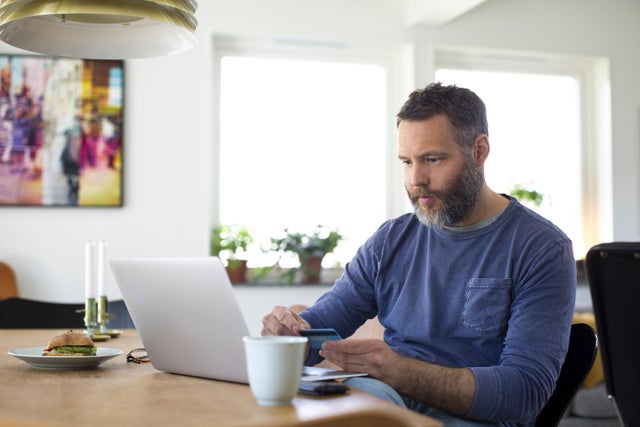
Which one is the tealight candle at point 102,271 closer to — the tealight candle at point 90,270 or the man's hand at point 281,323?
the tealight candle at point 90,270

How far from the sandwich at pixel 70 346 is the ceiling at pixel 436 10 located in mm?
3341

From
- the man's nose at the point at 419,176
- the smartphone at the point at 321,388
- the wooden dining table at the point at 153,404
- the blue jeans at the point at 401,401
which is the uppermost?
the man's nose at the point at 419,176

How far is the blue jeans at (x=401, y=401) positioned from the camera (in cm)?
147

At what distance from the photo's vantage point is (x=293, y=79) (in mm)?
4961

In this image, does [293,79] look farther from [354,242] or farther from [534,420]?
[534,420]

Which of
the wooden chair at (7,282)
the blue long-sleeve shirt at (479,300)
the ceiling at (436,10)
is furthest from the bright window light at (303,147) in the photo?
the blue long-sleeve shirt at (479,300)

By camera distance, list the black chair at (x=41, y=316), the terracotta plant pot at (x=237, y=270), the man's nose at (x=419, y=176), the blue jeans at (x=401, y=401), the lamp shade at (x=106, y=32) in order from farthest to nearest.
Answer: the terracotta plant pot at (x=237, y=270), the black chair at (x=41, y=316), the man's nose at (x=419, y=176), the lamp shade at (x=106, y=32), the blue jeans at (x=401, y=401)

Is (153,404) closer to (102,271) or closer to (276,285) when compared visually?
(102,271)

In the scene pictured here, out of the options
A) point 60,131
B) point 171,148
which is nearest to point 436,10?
point 171,148

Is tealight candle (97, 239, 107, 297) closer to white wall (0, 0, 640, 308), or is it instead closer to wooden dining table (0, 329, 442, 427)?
wooden dining table (0, 329, 442, 427)

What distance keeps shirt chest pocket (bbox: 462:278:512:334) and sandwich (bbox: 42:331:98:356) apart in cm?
78

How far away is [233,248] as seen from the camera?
4633mm

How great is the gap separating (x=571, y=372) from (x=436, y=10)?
3.22 meters

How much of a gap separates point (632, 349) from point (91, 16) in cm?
140
